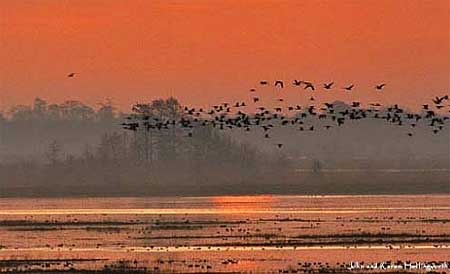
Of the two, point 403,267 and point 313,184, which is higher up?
point 313,184

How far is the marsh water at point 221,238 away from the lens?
4891 centimetres

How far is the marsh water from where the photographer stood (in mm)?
48906

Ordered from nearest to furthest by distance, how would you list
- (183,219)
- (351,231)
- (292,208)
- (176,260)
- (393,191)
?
(176,260)
(351,231)
(183,219)
(292,208)
(393,191)

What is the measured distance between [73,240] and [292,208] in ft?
104

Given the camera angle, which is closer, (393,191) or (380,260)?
(380,260)

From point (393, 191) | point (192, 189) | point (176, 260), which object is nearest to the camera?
point (176, 260)

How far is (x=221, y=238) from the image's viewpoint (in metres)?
60.8

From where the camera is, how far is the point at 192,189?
458 ft

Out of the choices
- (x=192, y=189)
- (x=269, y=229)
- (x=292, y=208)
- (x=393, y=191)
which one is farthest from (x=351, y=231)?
(x=192, y=189)

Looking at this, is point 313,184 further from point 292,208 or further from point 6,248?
point 6,248

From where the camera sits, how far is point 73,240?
196 feet

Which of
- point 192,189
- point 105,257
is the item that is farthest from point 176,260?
point 192,189

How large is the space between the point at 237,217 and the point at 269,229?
13.6 metres

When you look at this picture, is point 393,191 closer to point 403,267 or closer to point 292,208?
point 292,208
